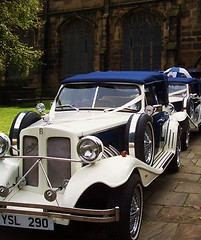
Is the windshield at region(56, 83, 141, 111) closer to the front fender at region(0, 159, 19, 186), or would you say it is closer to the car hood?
the car hood

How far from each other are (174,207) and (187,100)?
16.9 ft

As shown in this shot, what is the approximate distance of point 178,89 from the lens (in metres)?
10.6

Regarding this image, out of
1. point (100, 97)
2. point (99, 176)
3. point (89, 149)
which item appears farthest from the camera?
point (100, 97)

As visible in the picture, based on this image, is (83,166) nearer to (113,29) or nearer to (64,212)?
(64,212)

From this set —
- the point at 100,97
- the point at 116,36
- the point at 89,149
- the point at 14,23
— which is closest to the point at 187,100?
the point at 100,97

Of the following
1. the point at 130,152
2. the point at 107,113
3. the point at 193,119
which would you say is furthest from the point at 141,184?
the point at 193,119

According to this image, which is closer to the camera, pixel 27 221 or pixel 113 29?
pixel 27 221

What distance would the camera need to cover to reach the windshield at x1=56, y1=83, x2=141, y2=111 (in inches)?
212

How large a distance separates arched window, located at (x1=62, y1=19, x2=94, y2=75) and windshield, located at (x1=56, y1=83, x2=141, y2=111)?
62.4ft

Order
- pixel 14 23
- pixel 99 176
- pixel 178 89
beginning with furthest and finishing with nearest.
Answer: pixel 14 23 → pixel 178 89 → pixel 99 176

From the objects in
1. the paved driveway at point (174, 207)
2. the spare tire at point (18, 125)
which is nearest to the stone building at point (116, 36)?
the paved driveway at point (174, 207)

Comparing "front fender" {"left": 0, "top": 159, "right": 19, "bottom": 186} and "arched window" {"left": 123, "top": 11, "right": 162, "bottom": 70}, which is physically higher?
"arched window" {"left": 123, "top": 11, "right": 162, "bottom": 70}

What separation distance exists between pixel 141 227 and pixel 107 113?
1.64 meters

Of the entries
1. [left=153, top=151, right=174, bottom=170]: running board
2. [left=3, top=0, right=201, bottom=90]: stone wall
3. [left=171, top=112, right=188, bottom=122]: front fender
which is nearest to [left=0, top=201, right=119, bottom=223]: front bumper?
A: [left=153, top=151, right=174, bottom=170]: running board
